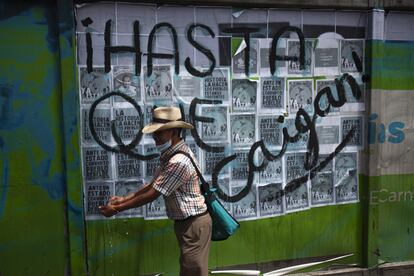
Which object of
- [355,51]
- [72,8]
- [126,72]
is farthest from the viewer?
[355,51]

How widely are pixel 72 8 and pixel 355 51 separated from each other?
2.59 m

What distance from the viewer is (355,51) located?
4.57 metres

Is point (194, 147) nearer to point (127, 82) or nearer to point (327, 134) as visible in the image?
point (127, 82)

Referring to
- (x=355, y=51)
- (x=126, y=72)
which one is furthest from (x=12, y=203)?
(x=355, y=51)

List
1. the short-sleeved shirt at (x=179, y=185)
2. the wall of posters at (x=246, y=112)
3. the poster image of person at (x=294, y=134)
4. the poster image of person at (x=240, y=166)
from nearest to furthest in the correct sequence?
the short-sleeved shirt at (x=179, y=185) < the wall of posters at (x=246, y=112) < the poster image of person at (x=240, y=166) < the poster image of person at (x=294, y=134)

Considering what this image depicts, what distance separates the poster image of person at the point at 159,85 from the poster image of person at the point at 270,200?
3.99 ft

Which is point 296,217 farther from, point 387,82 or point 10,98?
point 10,98

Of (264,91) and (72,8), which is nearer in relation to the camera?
(72,8)

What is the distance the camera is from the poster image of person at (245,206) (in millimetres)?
4391

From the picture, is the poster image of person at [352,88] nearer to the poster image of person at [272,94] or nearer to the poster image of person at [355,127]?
the poster image of person at [355,127]

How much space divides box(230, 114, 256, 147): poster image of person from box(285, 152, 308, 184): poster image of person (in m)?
0.41

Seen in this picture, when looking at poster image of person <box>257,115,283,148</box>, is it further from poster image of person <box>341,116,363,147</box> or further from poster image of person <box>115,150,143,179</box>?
poster image of person <box>115,150,143,179</box>

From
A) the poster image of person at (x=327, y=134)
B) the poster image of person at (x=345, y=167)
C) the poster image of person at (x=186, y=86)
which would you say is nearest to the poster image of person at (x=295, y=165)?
the poster image of person at (x=327, y=134)

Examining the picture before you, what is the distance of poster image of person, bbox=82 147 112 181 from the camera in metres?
4.00
